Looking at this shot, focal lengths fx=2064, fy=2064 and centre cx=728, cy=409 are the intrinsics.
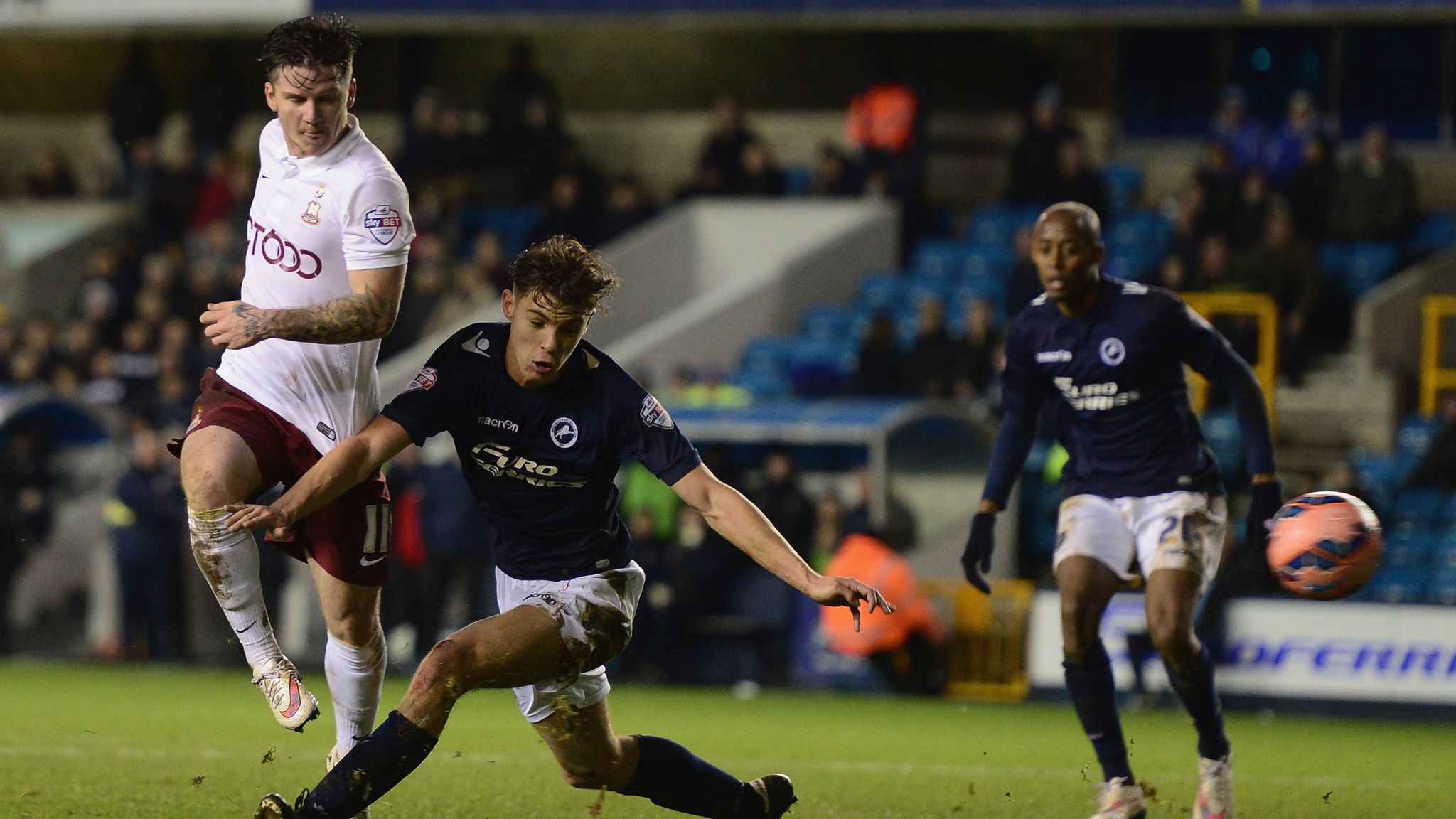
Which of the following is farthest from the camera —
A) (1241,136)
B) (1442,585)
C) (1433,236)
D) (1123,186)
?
(1123,186)

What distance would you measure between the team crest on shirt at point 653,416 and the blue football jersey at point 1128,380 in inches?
79.7

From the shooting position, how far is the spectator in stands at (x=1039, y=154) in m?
17.3

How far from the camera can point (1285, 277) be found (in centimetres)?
1541

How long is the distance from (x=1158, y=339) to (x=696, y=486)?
7.36 feet

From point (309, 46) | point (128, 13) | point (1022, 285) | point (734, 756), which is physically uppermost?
point (128, 13)

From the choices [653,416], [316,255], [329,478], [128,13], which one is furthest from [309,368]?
[128,13]

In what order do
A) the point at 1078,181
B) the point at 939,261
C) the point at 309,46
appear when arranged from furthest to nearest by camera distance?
the point at 939,261, the point at 1078,181, the point at 309,46

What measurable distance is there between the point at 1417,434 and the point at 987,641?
3554 mm

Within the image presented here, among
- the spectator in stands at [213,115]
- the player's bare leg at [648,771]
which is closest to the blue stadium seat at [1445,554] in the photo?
the player's bare leg at [648,771]

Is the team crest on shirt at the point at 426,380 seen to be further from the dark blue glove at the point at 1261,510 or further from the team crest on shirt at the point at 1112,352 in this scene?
the dark blue glove at the point at 1261,510

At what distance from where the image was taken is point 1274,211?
15508 millimetres

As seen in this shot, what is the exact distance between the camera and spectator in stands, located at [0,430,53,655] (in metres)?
15.6

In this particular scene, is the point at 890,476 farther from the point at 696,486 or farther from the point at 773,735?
the point at 696,486

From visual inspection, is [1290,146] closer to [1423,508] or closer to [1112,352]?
[1423,508]
